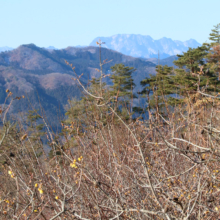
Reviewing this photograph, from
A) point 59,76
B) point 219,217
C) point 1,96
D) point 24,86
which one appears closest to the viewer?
point 219,217

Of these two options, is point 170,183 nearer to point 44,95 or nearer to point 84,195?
point 84,195

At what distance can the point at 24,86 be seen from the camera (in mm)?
165125

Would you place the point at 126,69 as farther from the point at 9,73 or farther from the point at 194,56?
the point at 9,73

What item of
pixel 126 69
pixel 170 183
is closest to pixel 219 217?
pixel 170 183

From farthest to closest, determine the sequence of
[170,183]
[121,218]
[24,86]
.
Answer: [24,86] < [170,183] < [121,218]

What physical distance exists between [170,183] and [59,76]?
639 feet

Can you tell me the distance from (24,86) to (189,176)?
17412 cm

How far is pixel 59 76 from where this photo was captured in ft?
625

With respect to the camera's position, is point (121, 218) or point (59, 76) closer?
point (121, 218)

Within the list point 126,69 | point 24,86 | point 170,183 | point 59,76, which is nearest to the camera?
point 170,183

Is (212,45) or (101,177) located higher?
(212,45)

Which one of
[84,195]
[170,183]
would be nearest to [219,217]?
[170,183]

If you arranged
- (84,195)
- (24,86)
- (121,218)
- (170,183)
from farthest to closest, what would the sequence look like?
(24,86)
(84,195)
(170,183)
(121,218)

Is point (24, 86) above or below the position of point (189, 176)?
below
